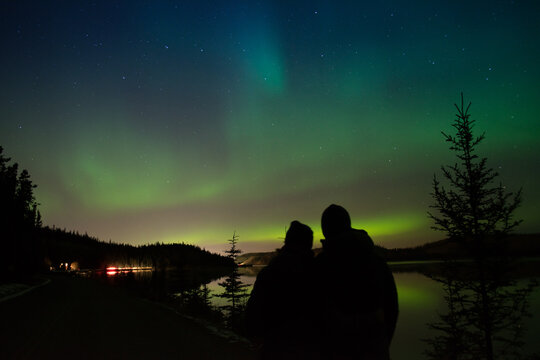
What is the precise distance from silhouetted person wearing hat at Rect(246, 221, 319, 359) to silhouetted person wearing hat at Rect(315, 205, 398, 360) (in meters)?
0.13

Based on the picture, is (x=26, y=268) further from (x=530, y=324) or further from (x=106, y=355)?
(x=530, y=324)

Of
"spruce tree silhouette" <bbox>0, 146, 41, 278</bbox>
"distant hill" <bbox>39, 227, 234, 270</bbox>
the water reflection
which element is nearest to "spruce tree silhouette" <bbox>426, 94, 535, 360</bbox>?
the water reflection

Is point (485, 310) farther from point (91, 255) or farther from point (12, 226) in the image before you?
point (91, 255)

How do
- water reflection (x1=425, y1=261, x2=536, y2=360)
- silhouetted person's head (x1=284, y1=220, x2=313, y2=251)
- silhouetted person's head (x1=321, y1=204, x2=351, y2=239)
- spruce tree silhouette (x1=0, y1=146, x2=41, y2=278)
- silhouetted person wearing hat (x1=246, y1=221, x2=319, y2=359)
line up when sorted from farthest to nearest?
spruce tree silhouette (x1=0, y1=146, x2=41, y2=278)
water reflection (x1=425, y1=261, x2=536, y2=360)
silhouetted person's head (x1=284, y1=220, x2=313, y2=251)
silhouetted person's head (x1=321, y1=204, x2=351, y2=239)
silhouetted person wearing hat (x1=246, y1=221, x2=319, y2=359)

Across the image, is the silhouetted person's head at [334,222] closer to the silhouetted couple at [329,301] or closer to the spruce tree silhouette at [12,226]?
the silhouetted couple at [329,301]

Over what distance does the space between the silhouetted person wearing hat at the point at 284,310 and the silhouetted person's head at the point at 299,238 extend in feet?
0.36

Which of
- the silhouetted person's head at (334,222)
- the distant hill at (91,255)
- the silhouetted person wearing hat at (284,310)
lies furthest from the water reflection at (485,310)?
the distant hill at (91,255)

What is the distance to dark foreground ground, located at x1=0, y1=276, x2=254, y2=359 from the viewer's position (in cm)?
815

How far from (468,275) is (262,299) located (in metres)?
11.6

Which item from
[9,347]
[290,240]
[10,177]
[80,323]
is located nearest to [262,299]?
[290,240]

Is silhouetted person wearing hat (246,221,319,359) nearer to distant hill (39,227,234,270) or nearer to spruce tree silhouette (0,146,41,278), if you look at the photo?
spruce tree silhouette (0,146,41,278)

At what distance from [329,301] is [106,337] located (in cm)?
951

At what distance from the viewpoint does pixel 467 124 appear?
42.1ft

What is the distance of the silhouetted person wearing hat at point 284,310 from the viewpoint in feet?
9.50
